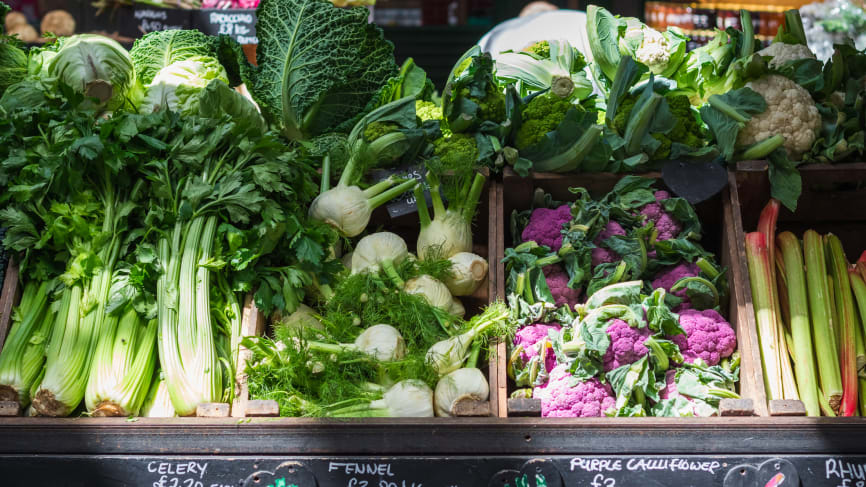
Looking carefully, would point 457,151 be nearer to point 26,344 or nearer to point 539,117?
point 539,117

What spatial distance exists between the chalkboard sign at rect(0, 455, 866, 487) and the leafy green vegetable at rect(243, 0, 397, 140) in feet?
4.67

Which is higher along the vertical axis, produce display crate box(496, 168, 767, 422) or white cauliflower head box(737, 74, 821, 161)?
white cauliflower head box(737, 74, 821, 161)

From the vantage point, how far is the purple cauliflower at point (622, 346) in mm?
2465

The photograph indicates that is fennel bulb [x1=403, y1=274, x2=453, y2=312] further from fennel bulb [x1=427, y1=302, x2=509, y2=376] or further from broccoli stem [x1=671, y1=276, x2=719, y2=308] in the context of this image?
broccoli stem [x1=671, y1=276, x2=719, y2=308]

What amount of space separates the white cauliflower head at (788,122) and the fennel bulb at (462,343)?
45.4 inches

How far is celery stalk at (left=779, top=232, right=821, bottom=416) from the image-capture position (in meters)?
2.50

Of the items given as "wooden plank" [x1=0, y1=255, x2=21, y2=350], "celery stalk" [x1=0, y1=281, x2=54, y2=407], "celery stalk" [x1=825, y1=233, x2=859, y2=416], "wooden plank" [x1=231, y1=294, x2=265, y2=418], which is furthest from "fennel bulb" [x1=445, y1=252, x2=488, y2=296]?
"wooden plank" [x1=0, y1=255, x2=21, y2=350]

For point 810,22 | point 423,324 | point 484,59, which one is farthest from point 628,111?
point 810,22

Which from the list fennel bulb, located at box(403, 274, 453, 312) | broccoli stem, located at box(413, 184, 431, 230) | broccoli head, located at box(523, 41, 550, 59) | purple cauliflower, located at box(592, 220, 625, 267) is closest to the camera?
fennel bulb, located at box(403, 274, 453, 312)

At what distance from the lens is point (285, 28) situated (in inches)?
128

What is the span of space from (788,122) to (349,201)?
1583mm

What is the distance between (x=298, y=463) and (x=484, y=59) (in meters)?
1.65

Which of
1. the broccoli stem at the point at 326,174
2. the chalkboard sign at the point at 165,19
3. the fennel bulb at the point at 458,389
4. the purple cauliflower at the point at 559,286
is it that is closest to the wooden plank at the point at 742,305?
the purple cauliflower at the point at 559,286

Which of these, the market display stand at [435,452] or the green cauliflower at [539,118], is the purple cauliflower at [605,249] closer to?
the green cauliflower at [539,118]
